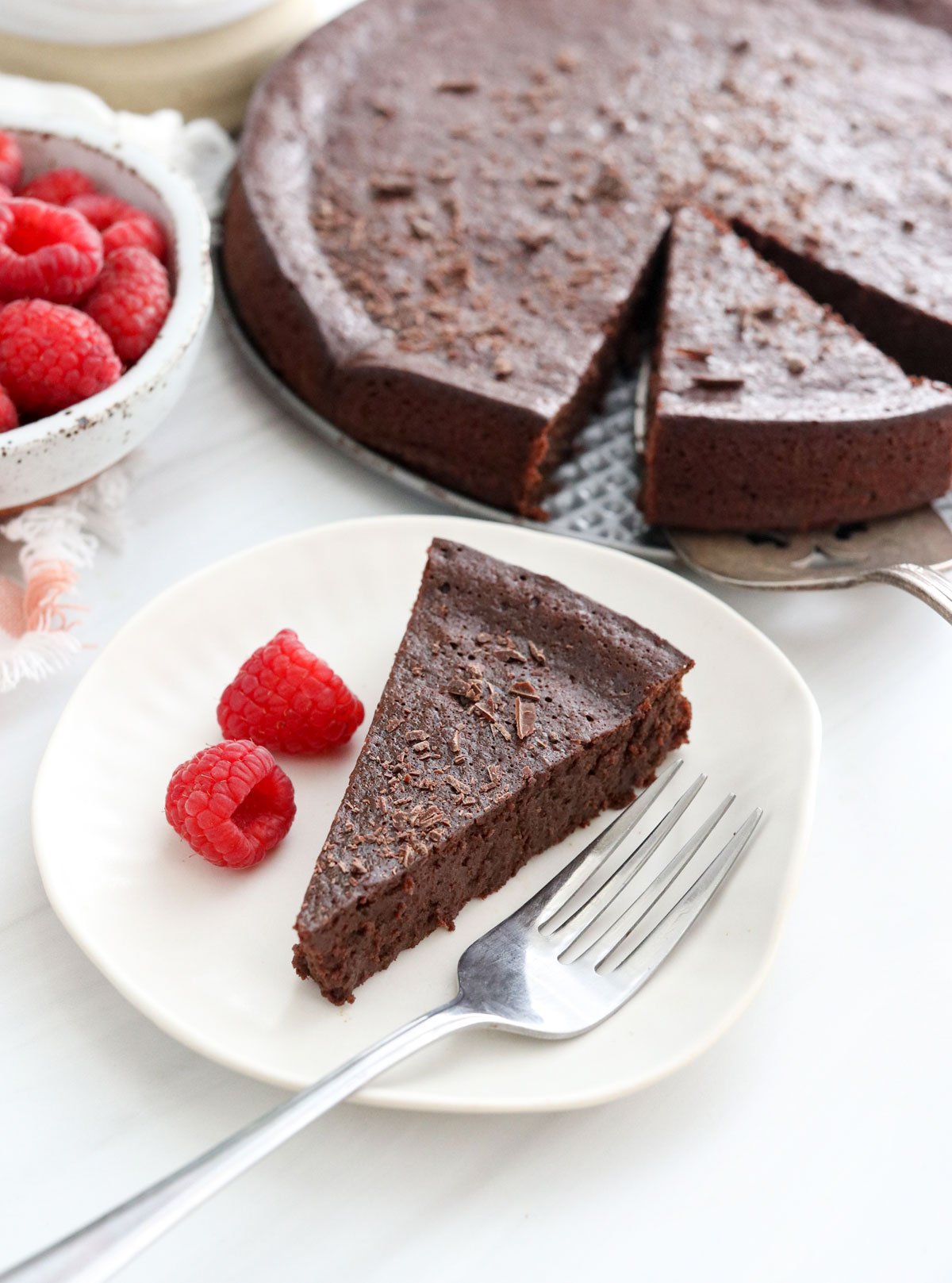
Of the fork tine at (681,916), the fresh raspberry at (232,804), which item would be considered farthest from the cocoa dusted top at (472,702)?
the fork tine at (681,916)

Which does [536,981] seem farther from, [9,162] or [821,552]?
[9,162]

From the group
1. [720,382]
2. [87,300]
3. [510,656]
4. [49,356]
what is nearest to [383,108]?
[87,300]

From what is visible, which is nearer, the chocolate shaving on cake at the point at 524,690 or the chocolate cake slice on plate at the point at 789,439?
the chocolate shaving on cake at the point at 524,690

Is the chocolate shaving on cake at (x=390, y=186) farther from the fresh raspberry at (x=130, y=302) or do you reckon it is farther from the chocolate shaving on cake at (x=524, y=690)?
the chocolate shaving on cake at (x=524, y=690)

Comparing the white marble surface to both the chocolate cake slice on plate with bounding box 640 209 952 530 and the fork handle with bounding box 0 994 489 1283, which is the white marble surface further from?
the chocolate cake slice on plate with bounding box 640 209 952 530

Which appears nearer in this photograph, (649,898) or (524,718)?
(649,898)

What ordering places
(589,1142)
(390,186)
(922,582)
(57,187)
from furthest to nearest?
(390,186)
(57,187)
(922,582)
(589,1142)
